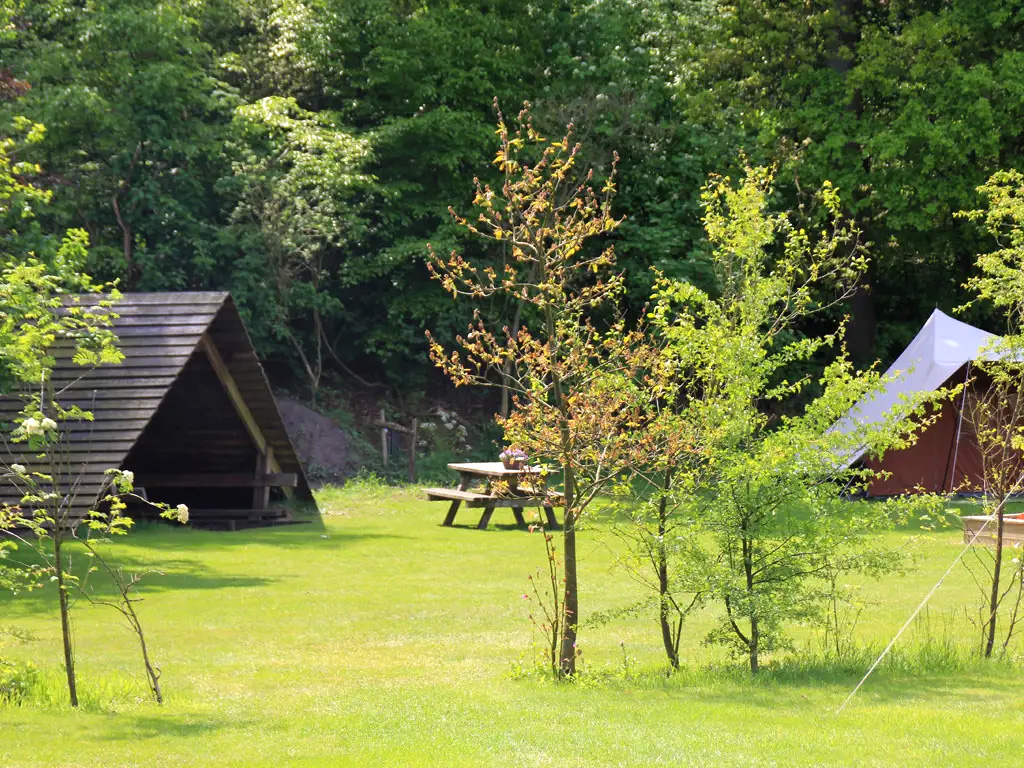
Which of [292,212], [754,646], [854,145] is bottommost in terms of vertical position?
[754,646]

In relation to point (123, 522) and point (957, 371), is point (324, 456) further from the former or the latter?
point (123, 522)

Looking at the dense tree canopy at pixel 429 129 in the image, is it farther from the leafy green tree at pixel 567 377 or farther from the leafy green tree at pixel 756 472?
the leafy green tree at pixel 567 377

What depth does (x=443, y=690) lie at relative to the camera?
8531 mm

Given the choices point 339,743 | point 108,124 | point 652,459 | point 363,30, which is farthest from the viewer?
point 363,30

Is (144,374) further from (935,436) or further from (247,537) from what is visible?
(935,436)

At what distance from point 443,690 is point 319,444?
19.5 m

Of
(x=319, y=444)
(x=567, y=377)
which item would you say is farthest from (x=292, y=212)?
(x=567, y=377)

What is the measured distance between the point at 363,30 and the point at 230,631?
74.1 feet

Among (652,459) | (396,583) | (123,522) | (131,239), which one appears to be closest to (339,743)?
(123,522)

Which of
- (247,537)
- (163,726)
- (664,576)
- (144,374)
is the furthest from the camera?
(247,537)

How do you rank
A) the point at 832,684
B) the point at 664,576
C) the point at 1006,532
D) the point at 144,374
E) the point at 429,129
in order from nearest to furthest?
the point at 832,684
the point at 664,576
the point at 1006,532
the point at 144,374
the point at 429,129

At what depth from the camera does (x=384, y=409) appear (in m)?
30.2

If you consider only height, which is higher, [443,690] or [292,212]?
[292,212]

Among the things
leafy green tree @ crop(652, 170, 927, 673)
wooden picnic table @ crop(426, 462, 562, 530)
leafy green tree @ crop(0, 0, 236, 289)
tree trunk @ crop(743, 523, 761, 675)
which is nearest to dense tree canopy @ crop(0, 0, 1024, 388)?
leafy green tree @ crop(0, 0, 236, 289)
